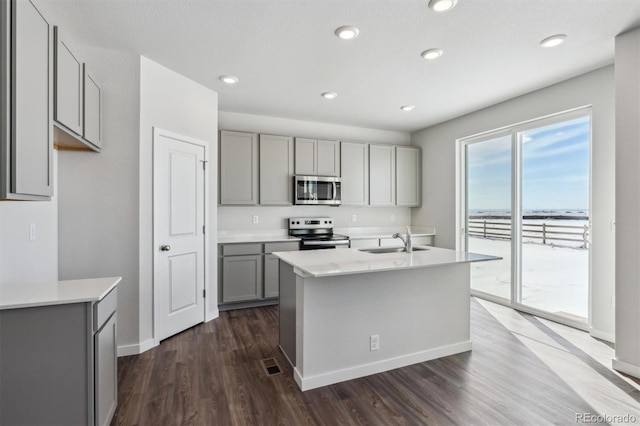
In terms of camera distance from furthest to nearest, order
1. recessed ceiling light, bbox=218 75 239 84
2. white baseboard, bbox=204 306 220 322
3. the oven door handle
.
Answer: the oven door handle → white baseboard, bbox=204 306 220 322 → recessed ceiling light, bbox=218 75 239 84

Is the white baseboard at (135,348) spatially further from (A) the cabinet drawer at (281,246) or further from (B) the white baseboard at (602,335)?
(B) the white baseboard at (602,335)

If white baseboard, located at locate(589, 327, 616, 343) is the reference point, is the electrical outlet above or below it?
above

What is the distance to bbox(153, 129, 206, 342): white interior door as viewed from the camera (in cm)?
306

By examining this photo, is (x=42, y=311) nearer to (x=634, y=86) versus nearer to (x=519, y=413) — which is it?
(x=519, y=413)

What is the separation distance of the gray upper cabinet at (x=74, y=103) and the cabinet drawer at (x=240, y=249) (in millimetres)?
1802

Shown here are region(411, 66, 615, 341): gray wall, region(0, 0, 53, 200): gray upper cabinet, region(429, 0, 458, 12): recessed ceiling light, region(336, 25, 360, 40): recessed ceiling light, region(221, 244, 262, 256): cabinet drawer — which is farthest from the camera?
region(221, 244, 262, 256): cabinet drawer

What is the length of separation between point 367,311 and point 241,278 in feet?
6.91

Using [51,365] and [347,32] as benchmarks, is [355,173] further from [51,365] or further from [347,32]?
[51,365]

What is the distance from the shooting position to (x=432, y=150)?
540cm

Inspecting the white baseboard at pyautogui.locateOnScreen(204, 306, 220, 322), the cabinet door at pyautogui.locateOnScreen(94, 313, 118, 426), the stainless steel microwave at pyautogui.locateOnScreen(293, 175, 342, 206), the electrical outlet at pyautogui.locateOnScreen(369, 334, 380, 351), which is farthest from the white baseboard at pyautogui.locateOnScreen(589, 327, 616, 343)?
the cabinet door at pyautogui.locateOnScreen(94, 313, 118, 426)

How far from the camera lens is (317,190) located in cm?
480

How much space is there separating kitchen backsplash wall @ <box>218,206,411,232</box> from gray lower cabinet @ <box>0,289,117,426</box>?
2.97 metres

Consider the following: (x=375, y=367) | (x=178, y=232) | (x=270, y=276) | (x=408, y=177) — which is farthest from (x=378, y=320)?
(x=408, y=177)

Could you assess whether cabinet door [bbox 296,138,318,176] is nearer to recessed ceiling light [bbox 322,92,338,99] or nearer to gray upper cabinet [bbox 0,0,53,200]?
recessed ceiling light [bbox 322,92,338,99]
